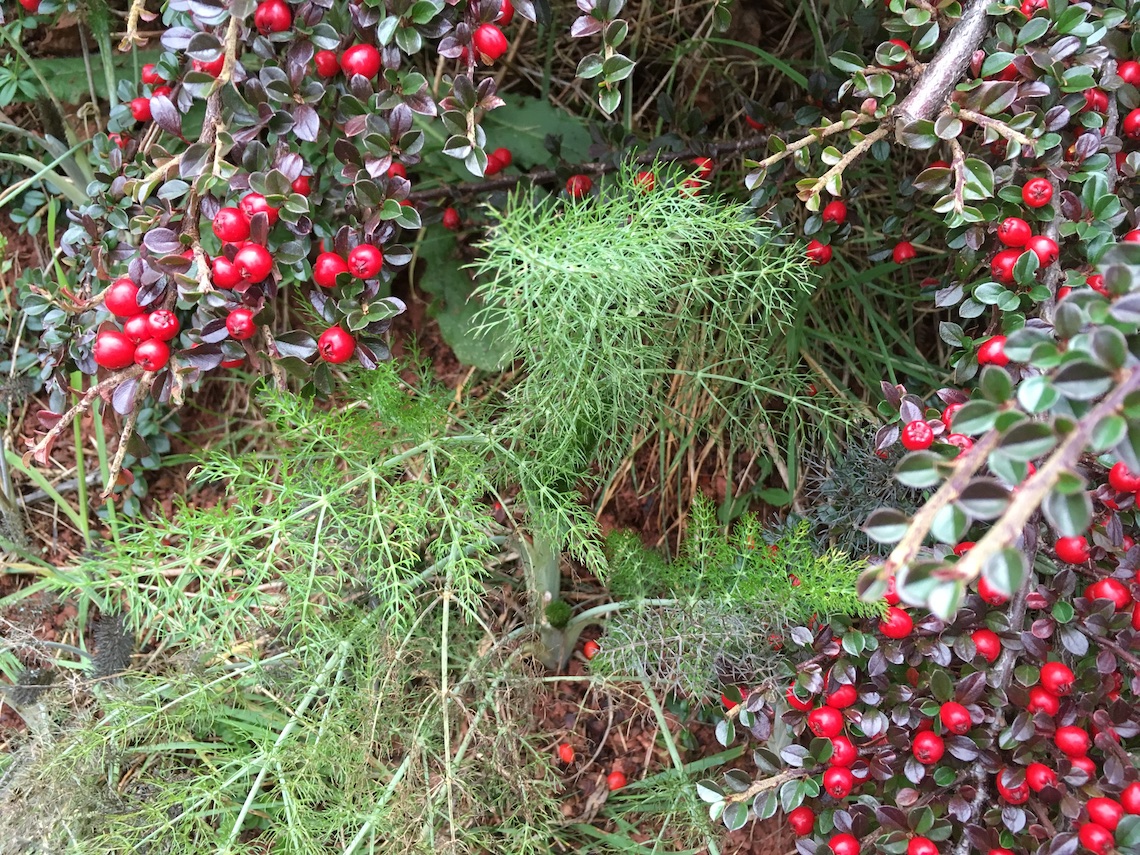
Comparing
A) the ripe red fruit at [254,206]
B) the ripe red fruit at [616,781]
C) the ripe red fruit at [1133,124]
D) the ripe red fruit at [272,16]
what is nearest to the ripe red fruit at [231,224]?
the ripe red fruit at [254,206]

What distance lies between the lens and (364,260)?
125 centimetres

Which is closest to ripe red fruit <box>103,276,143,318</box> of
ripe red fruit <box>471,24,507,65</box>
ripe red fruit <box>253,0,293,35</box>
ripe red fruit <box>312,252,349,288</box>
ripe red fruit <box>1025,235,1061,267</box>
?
ripe red fruit <box>312,252,349,288</box>

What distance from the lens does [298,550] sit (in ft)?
4.16

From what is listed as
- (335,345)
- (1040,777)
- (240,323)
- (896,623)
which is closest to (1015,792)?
(1040,777)

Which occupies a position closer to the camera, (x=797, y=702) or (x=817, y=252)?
(x=797, y=702)

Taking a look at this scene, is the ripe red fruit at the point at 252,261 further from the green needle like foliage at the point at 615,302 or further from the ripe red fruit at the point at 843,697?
the ripe red fruit at the point at 843,697

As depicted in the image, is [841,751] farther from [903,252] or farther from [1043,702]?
[903,252]

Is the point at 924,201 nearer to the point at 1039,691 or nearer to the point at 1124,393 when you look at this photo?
the point at 1039,691

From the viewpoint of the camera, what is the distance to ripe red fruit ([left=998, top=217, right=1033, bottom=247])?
3.85 feet

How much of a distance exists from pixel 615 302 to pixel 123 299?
2.47 feet

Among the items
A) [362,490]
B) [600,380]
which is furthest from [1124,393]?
[362,490]

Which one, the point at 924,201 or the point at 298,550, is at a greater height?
the point at 924,201

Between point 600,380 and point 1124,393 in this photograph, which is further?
point 600,380

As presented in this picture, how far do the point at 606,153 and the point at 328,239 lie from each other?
58cm
